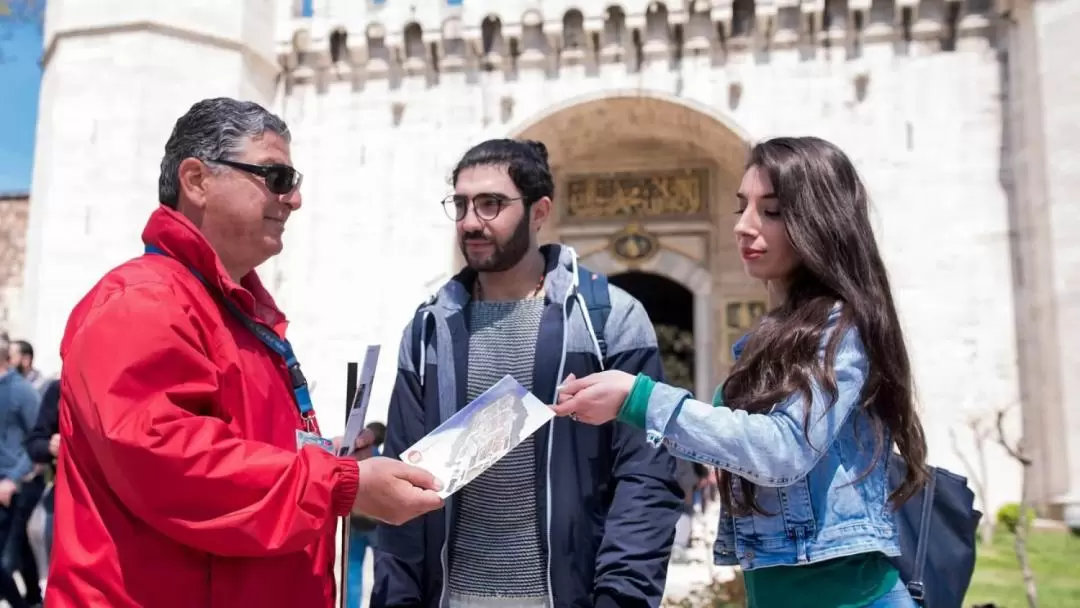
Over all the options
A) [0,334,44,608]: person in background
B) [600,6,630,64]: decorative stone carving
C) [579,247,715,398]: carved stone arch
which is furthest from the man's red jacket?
[579,247,715,398]: carved stone arch

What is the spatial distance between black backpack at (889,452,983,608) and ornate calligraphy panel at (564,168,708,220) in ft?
32.4

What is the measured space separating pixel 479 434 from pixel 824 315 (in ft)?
2.23

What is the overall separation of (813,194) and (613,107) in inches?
365

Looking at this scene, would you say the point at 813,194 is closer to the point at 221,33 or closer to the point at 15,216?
the point at 221,33

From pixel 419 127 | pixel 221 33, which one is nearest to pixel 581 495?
pixel 419 127

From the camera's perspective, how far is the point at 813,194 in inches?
64.5

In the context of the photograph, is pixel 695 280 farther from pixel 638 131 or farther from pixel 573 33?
pixel 573 33

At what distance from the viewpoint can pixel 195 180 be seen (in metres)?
1.67

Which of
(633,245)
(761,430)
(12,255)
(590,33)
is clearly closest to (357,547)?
(761,430)

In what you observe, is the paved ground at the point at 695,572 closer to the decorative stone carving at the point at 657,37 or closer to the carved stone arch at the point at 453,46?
the decorative stone carving at the point at 657,37

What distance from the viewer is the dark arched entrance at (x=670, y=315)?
1208 cm

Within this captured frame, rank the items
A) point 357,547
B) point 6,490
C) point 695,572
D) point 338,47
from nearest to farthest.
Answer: point 6,490
point 357,547
point 695,572
point 338,47

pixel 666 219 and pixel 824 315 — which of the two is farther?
pixel 666 219

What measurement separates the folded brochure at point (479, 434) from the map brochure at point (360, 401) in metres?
0.15
